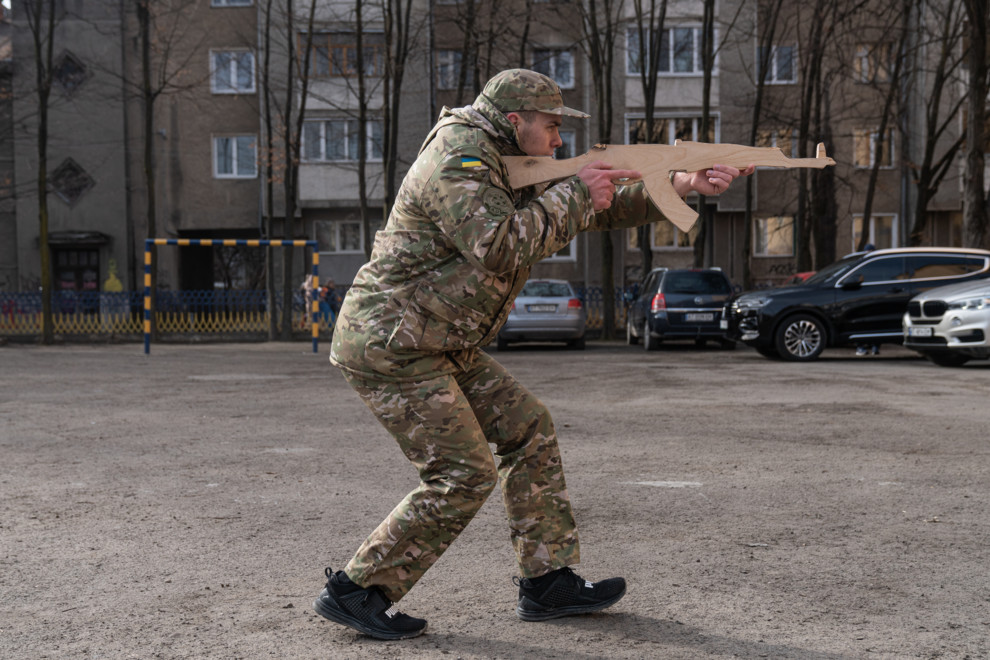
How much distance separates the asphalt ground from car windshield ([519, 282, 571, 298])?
1076 cm

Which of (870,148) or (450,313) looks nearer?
(450,313)

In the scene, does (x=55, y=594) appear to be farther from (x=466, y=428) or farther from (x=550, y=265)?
(x=550, y=265)

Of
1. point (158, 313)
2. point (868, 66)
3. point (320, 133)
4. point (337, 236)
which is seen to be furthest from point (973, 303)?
point (337, 236)

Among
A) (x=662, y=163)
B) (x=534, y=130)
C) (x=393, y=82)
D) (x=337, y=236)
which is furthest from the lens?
(x=337, y=236)

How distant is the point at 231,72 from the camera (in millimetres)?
37250

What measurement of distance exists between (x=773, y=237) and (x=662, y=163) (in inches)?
1444

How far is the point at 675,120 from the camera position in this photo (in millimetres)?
37750

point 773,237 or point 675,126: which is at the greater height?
point 675,126

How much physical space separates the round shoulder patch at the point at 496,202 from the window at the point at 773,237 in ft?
121

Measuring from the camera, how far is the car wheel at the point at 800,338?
1722 cm

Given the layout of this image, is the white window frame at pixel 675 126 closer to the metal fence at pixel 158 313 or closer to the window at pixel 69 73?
the metal fence at pixel 158 313

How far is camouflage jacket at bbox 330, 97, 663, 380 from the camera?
10.6ft

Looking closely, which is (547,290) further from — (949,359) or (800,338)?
(949,359)

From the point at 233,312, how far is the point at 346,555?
23740 mm
